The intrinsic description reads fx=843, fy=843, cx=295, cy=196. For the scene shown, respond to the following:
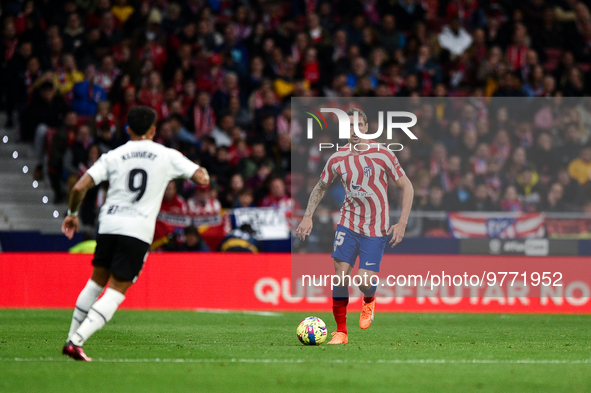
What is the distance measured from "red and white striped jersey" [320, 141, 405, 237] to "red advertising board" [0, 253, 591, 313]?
456 cm

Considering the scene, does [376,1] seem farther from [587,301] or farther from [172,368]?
[172,368]

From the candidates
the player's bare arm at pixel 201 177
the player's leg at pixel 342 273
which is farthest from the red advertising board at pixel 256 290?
the player's bare arm at pixel 201 177

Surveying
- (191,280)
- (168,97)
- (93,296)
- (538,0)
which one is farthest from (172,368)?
(538,0)

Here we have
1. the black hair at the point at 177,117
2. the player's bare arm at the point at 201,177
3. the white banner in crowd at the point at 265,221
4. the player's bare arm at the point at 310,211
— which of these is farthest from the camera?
the black hair at the point at 177,117

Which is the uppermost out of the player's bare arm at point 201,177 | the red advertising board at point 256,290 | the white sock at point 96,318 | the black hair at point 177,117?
the black hair at point 177,117

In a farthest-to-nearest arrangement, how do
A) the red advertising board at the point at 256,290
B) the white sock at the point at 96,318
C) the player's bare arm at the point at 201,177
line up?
the red advertising board at the point at 256,290, the player's bare arm at the point at 201,177, the white sock at the point at 96,318

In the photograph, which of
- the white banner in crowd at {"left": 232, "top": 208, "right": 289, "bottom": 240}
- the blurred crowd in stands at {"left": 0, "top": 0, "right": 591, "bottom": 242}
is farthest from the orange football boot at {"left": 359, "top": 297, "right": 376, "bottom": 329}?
the blurred crowd in stands at {"left": 0, "top": 0, "right": 591, "bottom": 242}

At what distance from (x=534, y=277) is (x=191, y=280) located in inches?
218

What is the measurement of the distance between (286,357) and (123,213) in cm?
192

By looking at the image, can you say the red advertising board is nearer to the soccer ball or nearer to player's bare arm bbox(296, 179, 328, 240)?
player's bare arm bbox(296, 179, 328, 240)

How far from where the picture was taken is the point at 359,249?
8.99m

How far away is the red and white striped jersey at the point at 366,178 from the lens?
9.05 metres

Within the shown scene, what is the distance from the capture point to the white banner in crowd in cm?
1435

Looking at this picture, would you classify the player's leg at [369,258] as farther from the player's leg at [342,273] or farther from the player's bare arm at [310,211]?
the player's bare arm at [310,211]
